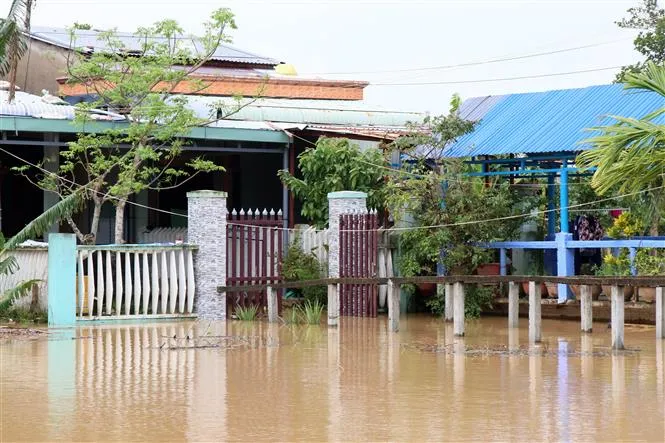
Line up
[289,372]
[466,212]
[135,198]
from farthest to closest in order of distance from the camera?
[135,198] < [466,212] < [289,372]

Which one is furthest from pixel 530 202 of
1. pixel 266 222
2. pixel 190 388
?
pixel 190 388

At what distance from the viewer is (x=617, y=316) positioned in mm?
17031

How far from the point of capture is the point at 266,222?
76.9ft

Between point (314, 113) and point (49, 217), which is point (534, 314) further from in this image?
point (314, 113)

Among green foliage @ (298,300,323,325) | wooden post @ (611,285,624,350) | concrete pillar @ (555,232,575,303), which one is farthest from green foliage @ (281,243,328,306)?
wooden post @ (611,285,624,350)

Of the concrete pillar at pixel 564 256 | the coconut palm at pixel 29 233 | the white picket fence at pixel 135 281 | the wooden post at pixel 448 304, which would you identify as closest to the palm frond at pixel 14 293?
the coconut palm at pixel 29 233

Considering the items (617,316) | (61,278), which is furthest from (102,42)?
(617,316)

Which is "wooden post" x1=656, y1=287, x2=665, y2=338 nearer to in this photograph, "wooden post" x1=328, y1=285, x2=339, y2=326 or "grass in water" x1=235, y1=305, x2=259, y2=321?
"wooden post" x1=328, y1=285, x2=339, y2=326

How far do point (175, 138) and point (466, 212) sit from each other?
6131mm

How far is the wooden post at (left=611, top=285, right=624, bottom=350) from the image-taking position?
1705 centimetres

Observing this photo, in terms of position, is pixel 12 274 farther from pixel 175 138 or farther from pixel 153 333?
pixel 175 138

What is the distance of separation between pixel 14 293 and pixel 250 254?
15.2 feet

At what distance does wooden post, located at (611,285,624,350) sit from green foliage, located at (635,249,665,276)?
3678 millimetres

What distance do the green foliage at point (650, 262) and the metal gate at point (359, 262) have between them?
4.74 m
